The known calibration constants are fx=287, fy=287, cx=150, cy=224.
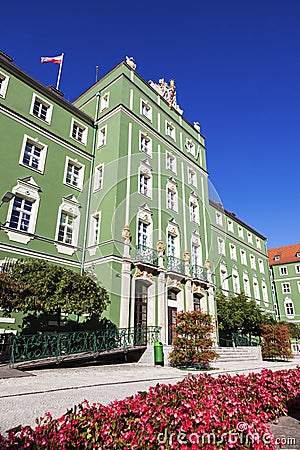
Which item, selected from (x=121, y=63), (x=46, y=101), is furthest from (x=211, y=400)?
(x=121, y=63)

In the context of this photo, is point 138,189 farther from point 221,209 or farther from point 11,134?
point 221,209

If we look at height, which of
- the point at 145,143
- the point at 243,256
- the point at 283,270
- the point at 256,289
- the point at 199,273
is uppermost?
the point at 145,143

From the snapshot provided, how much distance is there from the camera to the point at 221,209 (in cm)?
3491

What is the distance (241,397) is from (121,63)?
23517 mm

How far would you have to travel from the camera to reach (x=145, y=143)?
22.4 metres

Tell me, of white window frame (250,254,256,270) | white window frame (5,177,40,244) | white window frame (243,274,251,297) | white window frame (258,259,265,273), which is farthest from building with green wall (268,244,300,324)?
white window frame (5,177,40,244)

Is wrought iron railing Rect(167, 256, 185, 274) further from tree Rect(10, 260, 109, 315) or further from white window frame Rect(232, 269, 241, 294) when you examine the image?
white window frame Rect(232, 269, 241, 294)

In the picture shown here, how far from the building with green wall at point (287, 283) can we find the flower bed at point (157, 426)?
49.1 metres

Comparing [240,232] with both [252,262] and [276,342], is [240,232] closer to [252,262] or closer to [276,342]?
[252,262]

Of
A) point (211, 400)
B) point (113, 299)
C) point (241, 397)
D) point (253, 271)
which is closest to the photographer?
point (211, 400)

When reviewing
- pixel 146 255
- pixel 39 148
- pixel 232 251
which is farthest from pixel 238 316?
pixel 39 148

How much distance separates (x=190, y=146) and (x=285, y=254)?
115 feet

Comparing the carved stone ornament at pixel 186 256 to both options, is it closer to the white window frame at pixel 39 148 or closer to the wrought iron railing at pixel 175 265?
the wrought iron railing at pixel 175 265

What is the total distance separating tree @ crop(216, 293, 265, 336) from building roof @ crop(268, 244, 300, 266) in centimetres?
2996
